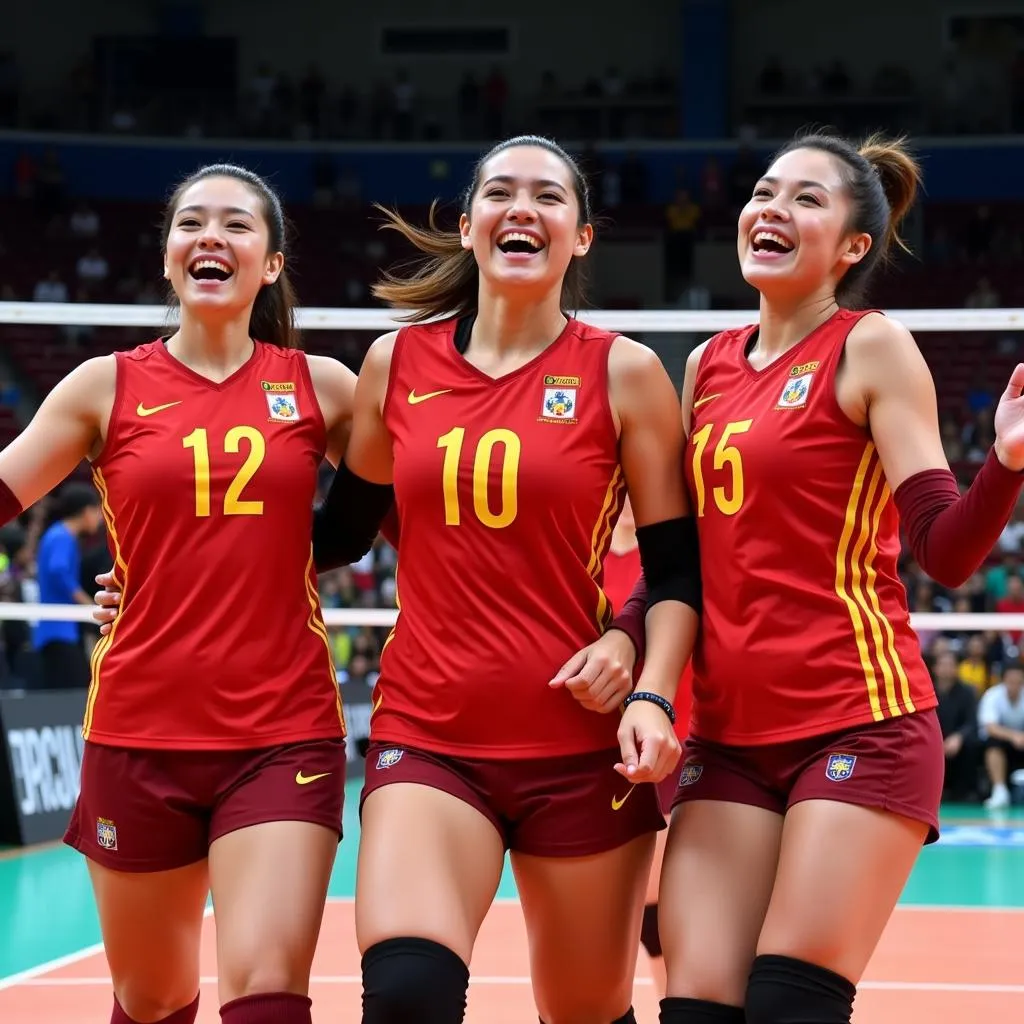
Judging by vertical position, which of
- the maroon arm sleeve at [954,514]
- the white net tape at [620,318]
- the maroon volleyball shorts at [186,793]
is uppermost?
the white net tape at [620,318]

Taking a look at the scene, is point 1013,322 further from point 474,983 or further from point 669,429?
point 669,429

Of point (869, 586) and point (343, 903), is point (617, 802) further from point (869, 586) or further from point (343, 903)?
point (343, 903)

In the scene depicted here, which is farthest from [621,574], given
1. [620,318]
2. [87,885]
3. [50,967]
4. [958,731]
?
[958,731]

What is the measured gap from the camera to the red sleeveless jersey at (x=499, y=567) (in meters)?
3.29

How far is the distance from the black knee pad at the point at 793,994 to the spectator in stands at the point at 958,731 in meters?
9.54

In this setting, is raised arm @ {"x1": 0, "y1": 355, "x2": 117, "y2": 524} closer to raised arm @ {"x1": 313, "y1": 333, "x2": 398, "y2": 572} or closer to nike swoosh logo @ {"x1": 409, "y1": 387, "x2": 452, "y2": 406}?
raised arm @ {"x1": 313, "y1": 333, "x2": 398, "y2": 572}

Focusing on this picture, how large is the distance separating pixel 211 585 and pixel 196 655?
5.9 inches

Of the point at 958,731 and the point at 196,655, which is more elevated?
the point at 196,655

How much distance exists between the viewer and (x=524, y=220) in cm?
347

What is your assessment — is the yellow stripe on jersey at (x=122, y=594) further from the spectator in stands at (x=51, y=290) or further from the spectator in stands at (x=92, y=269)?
the spectator in stands at (x=92, y=269)

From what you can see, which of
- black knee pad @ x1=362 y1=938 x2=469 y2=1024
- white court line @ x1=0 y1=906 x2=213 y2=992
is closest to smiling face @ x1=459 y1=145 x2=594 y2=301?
black knee pad @ x1=362 y1=938 x2=469 y2=1024

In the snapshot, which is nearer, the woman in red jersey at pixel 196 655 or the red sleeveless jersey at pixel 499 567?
the red sleeveless jersey at pixel 499 567

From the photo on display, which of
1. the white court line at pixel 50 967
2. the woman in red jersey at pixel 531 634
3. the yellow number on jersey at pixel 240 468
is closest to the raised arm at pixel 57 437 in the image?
the yellow number on jersey at pixel 240 468

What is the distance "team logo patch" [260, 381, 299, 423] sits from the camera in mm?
3631
